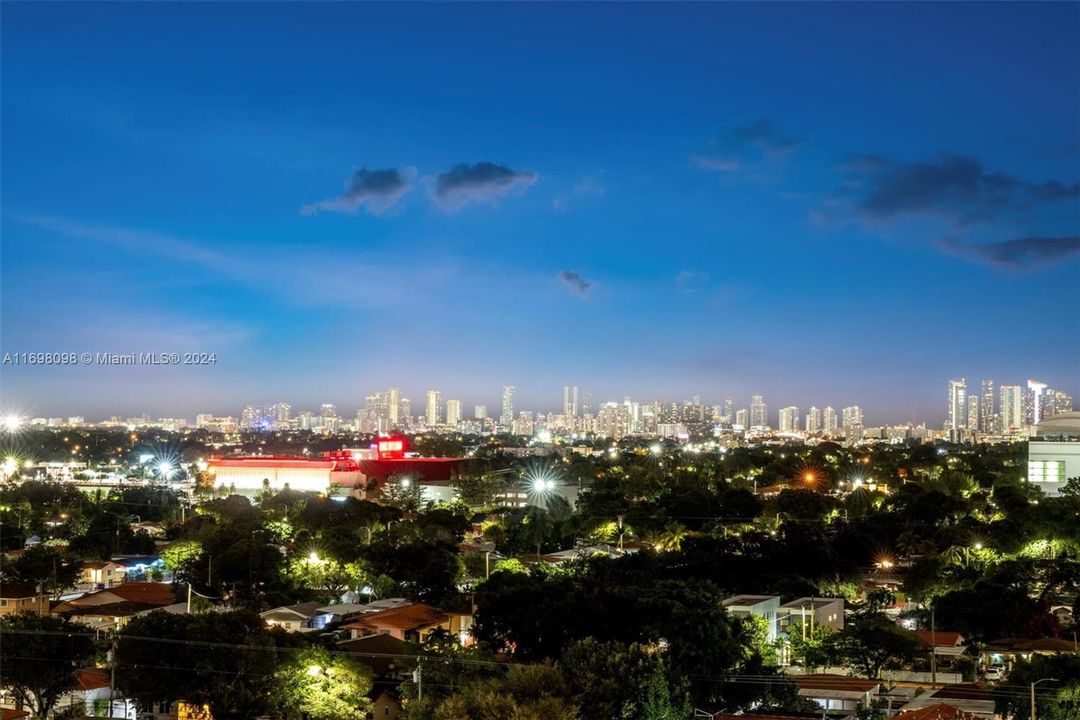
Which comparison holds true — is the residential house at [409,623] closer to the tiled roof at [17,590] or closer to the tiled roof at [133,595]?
the tiled roof at [133,595]

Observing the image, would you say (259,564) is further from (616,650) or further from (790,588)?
(616,650)

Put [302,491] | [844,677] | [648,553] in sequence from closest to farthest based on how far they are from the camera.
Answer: [844,677], [648,553], [302,491]

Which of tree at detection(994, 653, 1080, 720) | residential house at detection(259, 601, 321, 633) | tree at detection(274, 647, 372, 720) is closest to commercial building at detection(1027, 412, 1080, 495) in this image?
tree at detection(994, 653, 1080, 720)

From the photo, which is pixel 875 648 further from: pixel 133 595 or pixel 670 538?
pixel 670 538

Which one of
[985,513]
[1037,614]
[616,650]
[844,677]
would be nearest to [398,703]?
[616,650]

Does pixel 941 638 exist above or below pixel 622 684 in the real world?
below

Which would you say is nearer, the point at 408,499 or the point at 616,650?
the point at 616,650

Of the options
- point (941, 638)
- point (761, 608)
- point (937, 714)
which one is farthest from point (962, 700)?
point (941, 638)
